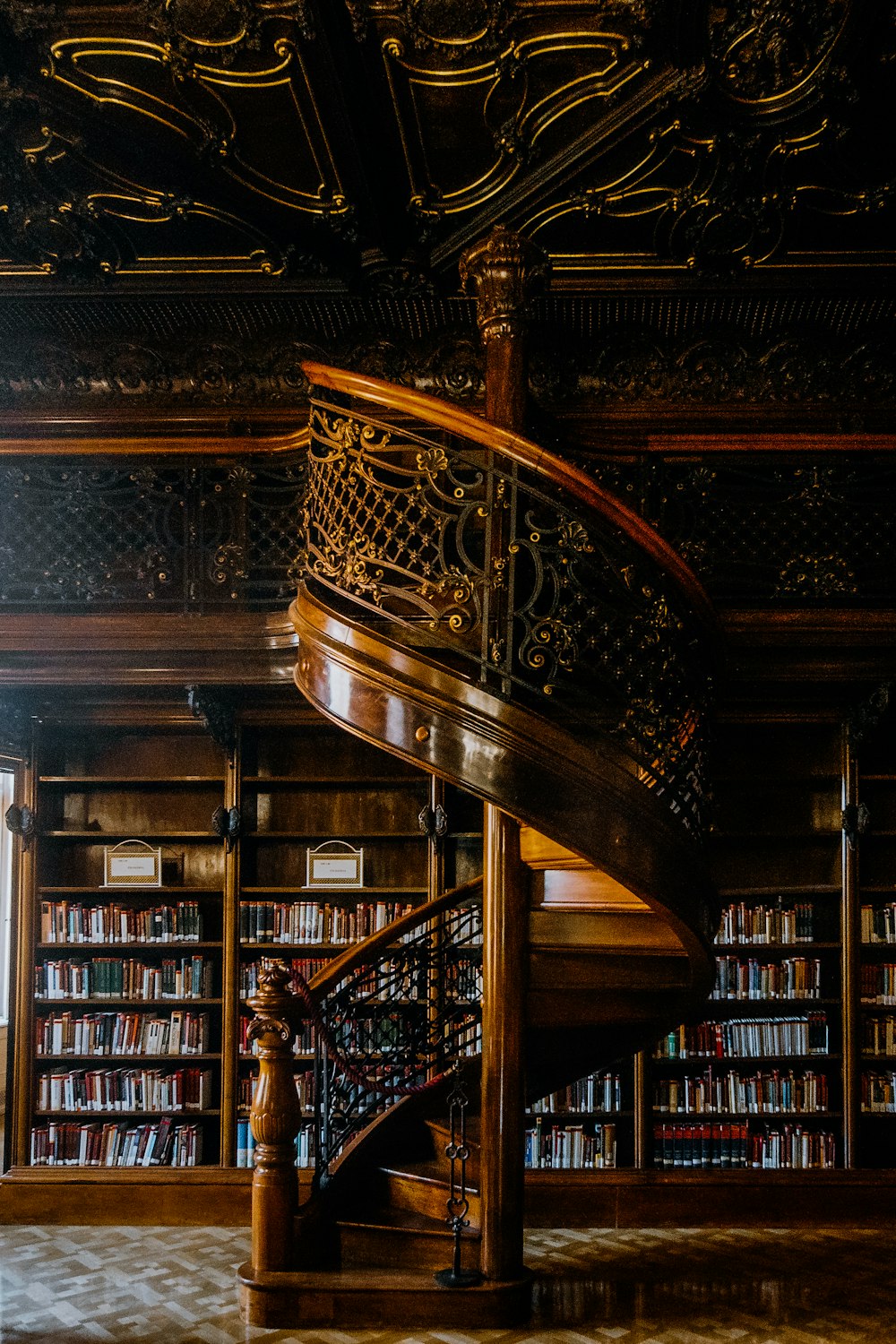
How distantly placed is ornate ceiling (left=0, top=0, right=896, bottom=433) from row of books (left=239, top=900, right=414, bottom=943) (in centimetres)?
269

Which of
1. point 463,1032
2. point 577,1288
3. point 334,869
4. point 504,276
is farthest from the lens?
point 334,869

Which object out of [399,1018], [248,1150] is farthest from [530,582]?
[248,1150]

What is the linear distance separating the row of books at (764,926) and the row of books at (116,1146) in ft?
9.30

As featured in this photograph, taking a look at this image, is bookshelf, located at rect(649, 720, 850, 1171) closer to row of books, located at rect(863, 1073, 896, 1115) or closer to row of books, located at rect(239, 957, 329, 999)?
row of books, located at rect(863, 1073, 896, 1115)

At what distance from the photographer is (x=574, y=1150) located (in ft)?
18.6

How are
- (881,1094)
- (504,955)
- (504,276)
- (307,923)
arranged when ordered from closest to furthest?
(504,955) < (504,276) < (881,1094) < (307,923)

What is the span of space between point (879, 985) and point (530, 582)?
9.55 feet

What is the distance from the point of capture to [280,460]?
548cm

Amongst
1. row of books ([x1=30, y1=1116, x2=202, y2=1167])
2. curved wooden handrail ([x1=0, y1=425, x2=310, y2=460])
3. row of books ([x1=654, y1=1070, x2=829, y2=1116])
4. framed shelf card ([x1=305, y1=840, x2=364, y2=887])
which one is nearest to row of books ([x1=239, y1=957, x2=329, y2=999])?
framed shelf card ([x1=305, y1=840, x2=364, y2=887])

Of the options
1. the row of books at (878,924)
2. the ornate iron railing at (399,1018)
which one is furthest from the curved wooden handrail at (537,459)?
the row of books at (878,924)

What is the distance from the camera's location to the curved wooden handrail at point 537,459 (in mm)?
3971

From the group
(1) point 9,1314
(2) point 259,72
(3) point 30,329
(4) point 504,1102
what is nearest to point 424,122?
(2) point 259,72

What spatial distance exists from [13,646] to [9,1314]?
2694 millimetres

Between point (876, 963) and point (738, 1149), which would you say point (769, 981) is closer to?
point (876, 963)
